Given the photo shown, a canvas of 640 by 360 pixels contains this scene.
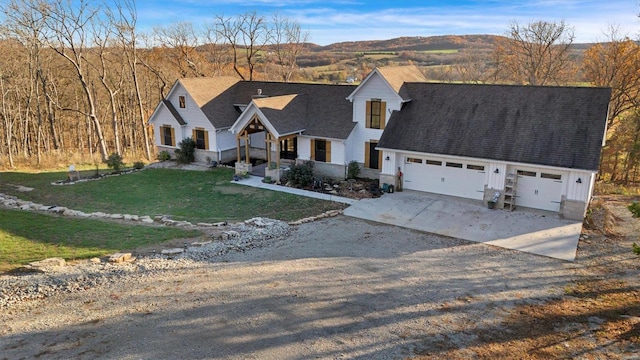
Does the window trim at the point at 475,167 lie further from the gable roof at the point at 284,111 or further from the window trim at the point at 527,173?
the gable roof at the point at 284,111

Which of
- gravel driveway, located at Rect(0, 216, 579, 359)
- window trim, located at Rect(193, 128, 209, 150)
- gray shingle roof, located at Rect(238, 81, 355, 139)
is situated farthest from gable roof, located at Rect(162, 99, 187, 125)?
gravel driveway, located at Rect(0, 216, 579, 359)

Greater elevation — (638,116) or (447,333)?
(638,116)

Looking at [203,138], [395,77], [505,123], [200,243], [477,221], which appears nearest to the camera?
[200,243]

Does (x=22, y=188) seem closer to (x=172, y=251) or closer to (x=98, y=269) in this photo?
(x=98, y=269)

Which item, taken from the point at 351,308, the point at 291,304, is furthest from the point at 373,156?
the point at 291,304

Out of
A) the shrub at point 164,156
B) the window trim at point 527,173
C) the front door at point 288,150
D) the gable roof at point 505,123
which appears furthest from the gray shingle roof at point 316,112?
the shrub at point 164,156

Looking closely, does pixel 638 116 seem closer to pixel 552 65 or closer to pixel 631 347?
pixel 552 65

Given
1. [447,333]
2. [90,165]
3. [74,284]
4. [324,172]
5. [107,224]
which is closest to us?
[447,333]

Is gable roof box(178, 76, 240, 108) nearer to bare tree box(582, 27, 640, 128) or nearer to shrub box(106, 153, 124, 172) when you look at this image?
shrub box(106, 153, 124, 172)

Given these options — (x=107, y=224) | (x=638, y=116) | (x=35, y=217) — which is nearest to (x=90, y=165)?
(x=35, y=217)
